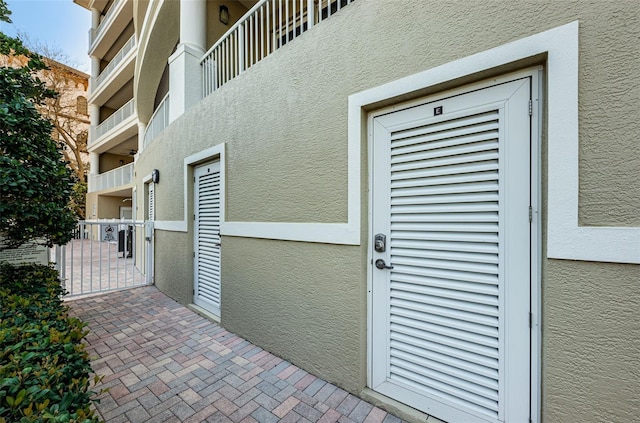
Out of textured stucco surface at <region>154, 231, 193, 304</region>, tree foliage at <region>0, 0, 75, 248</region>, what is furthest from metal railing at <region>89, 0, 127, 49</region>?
tree foliage at <region>0, 0, 75, 248</region>

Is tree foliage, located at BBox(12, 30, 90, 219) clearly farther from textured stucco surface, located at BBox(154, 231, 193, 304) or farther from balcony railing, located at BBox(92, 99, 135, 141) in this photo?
textured stucco surface, located at BBox(154, 231, 193, 304)

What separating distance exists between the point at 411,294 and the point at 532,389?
854 millimetres

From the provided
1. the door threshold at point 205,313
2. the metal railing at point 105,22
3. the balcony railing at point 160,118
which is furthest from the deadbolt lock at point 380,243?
the metal railing at point 105,22

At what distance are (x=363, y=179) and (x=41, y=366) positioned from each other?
6.95ft

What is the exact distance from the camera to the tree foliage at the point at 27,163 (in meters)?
2.56

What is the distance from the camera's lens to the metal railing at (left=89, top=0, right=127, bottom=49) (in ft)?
42.0

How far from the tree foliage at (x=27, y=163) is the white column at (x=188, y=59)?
74.7 inches

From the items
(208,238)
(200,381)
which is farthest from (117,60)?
(200,381)

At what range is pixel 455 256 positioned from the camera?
1.90 meters

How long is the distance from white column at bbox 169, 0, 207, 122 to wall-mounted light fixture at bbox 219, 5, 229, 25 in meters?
0.52

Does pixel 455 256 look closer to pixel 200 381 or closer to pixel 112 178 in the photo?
pixel 200 381

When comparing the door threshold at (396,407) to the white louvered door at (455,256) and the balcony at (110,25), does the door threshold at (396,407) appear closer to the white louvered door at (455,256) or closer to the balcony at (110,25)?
the white louvered door at (455,256)

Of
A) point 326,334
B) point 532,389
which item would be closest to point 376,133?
point 326,334

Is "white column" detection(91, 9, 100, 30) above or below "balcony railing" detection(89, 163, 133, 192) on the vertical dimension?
above
